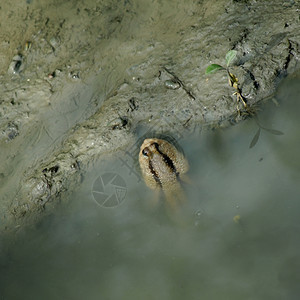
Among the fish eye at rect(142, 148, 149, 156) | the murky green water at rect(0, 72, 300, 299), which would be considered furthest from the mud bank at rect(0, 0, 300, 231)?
the fish eye at rect(142, 148, 149, 156)

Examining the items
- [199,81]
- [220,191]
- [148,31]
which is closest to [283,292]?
[220,191]

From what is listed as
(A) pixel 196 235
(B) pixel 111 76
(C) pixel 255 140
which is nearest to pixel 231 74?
(C) pixel 255 140

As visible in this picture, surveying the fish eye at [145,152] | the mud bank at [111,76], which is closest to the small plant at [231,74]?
the mud bank at [111,76]

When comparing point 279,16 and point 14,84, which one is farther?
point 14,84

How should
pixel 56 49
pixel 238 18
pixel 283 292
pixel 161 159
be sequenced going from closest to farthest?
pixel 283 292 → pixel 161 159 → pixel 238 18 → pixel 56 49

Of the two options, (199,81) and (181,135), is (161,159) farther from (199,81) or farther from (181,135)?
(199,81)

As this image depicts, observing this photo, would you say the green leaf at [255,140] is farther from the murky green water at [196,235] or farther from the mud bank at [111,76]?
the mud bank at [111,76]

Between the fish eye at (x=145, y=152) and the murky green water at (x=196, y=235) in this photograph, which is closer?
the murky green water at (x=196, y=235)

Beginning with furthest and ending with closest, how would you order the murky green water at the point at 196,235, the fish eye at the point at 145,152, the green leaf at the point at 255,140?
1. the green leaf at the point at 255,140
2. the fish eye at the point at 145,152
3. the murky green water at the point at 196,235
